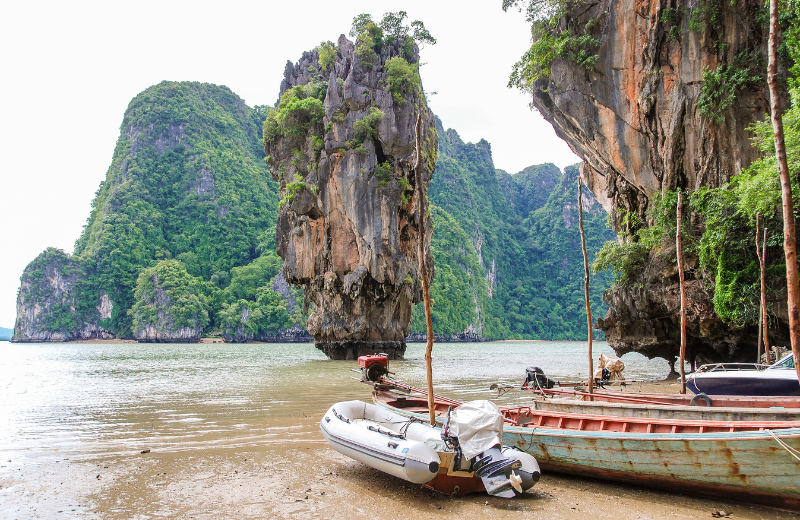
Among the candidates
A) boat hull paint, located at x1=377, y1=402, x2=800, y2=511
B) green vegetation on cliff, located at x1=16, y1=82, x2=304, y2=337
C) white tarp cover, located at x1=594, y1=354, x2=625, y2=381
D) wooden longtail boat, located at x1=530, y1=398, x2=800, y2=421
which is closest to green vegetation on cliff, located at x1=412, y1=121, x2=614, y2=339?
green vegetation on cliff, located at x1=16, y1=82, x2=304, y2=337

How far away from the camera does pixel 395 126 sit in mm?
32781

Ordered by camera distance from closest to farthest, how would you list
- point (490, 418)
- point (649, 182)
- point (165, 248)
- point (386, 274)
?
point (490, 418) < point (649, 182) < point (386, 274) < point (165, 248)

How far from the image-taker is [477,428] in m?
6.11

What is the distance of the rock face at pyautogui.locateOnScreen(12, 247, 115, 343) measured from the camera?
82.2 m

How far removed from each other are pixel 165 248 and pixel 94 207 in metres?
22.1

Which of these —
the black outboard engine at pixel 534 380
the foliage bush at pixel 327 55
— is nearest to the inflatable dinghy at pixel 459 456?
the black outboard engine at pixel 534 380

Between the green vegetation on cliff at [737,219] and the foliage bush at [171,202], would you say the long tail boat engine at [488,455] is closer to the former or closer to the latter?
the green vegetation on cliff at [737,219]

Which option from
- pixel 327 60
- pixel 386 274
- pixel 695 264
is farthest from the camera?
pixel 327 60

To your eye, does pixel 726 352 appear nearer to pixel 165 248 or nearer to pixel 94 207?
pixel 165 248

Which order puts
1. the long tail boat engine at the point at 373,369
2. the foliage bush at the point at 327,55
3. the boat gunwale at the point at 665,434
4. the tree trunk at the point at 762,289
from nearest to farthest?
the boat gunwale at the point at 665,434
the tree trunk at the point at 762,289
the long tail boat engine at the point at 373,369
the foliage bush at the point at 327,55

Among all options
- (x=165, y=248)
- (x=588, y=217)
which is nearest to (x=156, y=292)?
→ (x=165, y=248)

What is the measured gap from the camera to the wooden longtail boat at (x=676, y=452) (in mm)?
5148

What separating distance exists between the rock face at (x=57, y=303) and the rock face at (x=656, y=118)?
86351mm

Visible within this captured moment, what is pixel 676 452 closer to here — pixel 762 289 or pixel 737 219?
pixel 762 289
